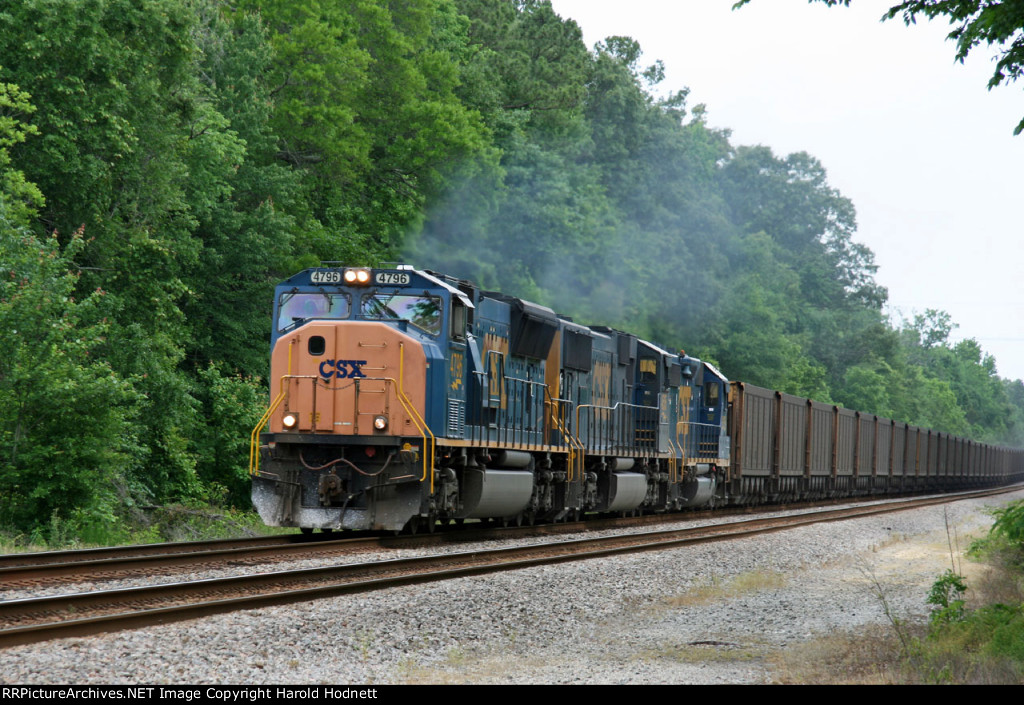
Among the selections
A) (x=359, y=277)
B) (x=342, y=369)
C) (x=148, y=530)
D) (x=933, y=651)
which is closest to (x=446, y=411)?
(x=342, y=369)

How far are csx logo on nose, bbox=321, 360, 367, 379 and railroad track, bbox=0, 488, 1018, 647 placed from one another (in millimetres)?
3149

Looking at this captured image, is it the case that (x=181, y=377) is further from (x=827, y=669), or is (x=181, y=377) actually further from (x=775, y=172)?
(x=775, y=172)

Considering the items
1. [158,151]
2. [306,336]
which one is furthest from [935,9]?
[158,151]

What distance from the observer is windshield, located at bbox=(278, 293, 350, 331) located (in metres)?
16.5

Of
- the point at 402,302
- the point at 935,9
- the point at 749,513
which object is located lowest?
the point at 749,513

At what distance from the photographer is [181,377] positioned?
25.2 meters

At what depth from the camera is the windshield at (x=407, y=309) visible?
16234mm

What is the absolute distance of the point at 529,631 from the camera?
985 centimetres

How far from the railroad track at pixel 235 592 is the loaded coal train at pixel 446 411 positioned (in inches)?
71.6

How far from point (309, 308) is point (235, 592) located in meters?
6.97

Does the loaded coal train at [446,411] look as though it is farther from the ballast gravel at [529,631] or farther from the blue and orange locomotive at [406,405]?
the ballast gravel at [529,631]

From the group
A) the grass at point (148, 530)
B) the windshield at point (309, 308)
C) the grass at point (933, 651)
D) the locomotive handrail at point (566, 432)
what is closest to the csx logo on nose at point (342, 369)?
the windshield at point (309, 308)

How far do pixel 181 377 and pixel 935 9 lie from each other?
19464mm

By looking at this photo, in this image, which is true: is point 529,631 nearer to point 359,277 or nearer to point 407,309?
point 407,309
